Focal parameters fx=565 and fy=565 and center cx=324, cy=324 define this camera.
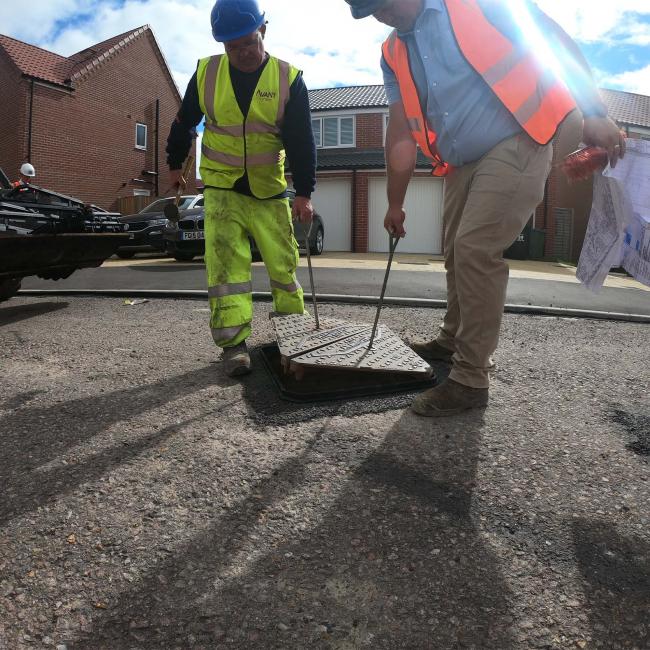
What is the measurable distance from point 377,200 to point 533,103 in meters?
21.0

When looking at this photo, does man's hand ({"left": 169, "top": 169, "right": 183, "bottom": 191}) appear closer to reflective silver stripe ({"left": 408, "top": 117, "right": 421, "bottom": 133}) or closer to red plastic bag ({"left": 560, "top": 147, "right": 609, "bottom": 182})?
reflective silver stripe ({"left": 408, "top": 117, "right": 421, "bottom": 133})

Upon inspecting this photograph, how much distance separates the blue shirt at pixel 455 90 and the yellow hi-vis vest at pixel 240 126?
2.90 ft

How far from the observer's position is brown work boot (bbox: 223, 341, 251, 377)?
294 cm

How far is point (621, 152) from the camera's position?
218 cm

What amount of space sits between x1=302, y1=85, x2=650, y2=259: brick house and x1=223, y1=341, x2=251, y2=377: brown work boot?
65.1ft

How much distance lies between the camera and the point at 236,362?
2.97m

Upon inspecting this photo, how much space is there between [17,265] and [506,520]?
460 centimetres

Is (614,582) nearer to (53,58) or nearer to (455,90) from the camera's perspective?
(455,90)

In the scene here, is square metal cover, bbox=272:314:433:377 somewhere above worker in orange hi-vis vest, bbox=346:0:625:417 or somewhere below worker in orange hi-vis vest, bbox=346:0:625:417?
below

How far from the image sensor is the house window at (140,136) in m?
23.8

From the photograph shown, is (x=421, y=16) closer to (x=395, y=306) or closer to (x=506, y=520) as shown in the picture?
(x=506, y=520)

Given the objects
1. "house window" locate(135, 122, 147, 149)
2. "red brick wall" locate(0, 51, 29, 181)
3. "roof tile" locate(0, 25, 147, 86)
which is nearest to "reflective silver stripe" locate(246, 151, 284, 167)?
"red brick wall" locate(0, 51, 29, 181)

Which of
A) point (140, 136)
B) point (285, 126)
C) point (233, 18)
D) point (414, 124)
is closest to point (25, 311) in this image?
point (285, 126)

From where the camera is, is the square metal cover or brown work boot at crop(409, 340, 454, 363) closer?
the square metal cover
